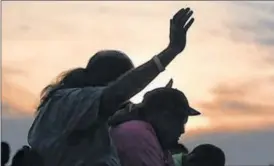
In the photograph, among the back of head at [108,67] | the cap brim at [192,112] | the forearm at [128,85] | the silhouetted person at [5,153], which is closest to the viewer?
the forearm at [128,85]

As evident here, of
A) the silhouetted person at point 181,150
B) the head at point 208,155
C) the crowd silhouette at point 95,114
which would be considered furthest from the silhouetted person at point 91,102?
the head at point 208,155

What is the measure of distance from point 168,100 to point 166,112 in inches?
3.8

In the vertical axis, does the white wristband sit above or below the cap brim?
above

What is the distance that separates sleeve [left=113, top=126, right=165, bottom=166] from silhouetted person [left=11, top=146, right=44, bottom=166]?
0.55 meters

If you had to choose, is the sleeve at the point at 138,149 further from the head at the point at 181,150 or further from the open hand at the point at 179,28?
the head at the point at 181,150

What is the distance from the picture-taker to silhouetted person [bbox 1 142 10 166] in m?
4.03

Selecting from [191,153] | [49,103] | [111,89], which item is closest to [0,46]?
[49,103]

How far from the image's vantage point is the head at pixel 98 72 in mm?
3799

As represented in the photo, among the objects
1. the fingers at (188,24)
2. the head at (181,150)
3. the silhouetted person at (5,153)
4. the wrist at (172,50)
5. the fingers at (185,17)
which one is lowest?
the head at (181,150)

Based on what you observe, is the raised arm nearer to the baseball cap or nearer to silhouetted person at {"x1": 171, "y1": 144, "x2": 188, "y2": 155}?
the baseball cap

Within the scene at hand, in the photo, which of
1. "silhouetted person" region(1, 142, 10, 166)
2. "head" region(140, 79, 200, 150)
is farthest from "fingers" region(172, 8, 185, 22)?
"silhouetted person" region(1, 142, 10, 166)

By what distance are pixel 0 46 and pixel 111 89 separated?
1.18 m

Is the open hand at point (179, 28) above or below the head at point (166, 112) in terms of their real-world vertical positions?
above

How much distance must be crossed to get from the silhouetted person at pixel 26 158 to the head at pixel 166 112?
2.88 feet
